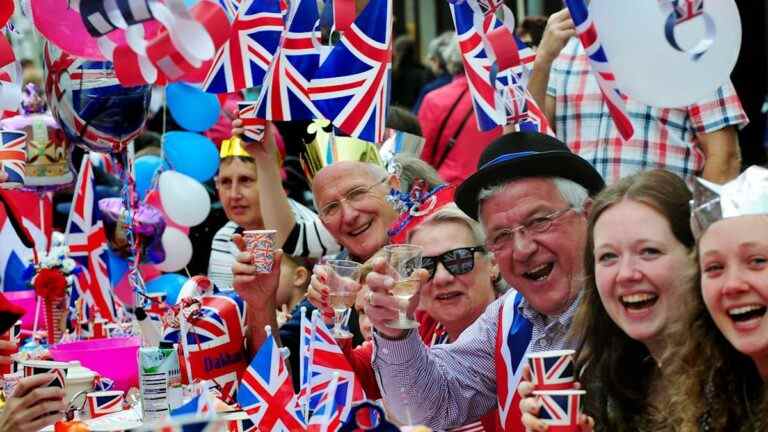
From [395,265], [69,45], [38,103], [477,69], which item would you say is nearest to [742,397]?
[395,265]

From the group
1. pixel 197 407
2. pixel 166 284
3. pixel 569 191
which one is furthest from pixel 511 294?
pixel 166 284

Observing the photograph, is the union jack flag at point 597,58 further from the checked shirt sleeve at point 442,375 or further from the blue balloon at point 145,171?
the blue balloon at point 145,171

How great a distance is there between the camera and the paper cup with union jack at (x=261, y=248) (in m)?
4.13

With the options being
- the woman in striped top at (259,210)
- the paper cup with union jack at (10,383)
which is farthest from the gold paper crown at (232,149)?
the paper cup with union jack at (10,383)

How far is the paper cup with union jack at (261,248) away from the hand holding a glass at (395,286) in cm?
64

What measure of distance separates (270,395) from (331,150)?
200cm

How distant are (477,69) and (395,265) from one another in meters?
0.98

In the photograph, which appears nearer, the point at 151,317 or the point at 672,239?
the point at 672,239

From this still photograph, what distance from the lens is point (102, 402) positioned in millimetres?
3891

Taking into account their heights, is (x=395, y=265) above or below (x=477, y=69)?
below

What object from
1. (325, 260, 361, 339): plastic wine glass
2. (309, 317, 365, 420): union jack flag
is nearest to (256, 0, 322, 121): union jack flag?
(325, 260, 361, 339): plastic wine glass

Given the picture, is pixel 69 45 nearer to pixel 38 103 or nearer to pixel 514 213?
pixel 514 213

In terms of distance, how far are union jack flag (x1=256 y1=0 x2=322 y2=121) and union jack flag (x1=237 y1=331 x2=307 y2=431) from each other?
108 centimetres

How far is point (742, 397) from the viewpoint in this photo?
273 centimetres
